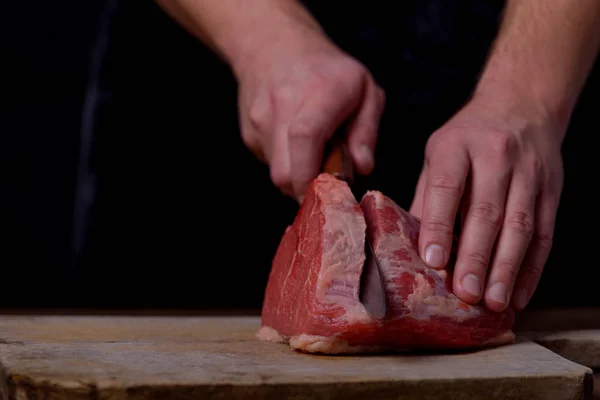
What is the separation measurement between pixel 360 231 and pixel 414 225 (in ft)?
0.62

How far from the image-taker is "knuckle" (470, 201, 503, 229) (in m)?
1.91

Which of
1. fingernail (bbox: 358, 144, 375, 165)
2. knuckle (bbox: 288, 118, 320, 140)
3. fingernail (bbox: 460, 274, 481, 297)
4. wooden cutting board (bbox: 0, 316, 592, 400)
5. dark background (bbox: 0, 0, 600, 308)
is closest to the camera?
wooden cutting board (bbox: 0, 316, 592, 400)

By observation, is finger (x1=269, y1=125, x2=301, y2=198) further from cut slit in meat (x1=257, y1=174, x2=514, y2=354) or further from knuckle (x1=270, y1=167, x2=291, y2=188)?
cut slit in meat (x1=257, y1=174, x2=514, y2=354)

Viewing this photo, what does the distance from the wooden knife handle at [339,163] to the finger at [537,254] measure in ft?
1.47

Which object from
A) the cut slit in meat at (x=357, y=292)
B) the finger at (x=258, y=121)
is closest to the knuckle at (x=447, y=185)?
the cut slit in meat at (x=357, y=292)

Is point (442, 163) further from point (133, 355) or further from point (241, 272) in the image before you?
point (241, 272)

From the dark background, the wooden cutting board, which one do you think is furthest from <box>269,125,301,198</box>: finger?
the dark background

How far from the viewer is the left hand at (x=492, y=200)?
188 cm

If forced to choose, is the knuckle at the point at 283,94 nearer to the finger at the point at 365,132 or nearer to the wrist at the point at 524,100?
the finger at the point at 365,132

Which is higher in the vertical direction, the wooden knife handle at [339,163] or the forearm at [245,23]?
the forearm at [245,23]

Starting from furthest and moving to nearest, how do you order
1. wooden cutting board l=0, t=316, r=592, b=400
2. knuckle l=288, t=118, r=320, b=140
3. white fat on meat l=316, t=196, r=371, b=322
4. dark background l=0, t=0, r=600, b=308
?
dark background l=0, t=0, r=600, b=308 → knuckle l=288, t=118, r=320, b=140 → white fat on meat l=316, t=196, r=371, b=322 → wooden cutting board l=0, t=316, r=592, b=400

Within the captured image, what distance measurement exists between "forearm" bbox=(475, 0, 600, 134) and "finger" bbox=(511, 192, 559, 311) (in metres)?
0.25

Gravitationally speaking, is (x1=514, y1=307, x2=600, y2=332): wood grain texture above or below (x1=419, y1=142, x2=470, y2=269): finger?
below

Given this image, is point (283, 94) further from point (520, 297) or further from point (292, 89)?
point (520, 297)
